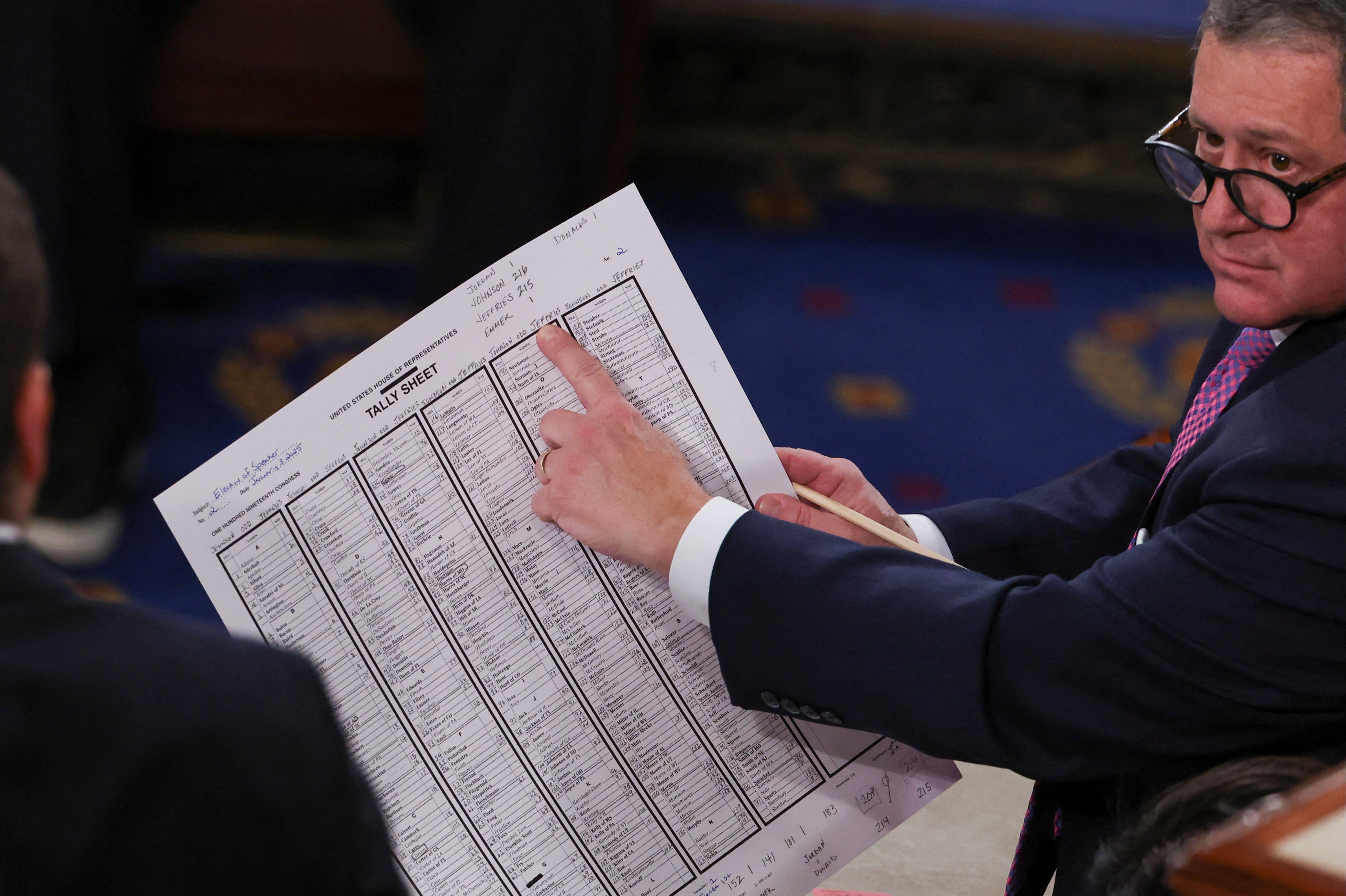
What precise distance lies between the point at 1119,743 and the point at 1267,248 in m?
0.31

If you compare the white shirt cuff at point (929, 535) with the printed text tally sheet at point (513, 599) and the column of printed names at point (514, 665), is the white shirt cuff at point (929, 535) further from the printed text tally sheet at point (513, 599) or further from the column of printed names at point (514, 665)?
the column of printed names at point (514, 665)

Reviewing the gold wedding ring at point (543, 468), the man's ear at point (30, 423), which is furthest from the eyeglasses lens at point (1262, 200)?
the man's ear at point (30, 423)

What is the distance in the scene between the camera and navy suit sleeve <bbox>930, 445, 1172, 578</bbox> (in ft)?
3.59

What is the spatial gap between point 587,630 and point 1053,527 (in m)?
0.41

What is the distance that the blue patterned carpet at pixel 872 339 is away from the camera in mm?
2307

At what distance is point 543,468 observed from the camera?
34.7 inches

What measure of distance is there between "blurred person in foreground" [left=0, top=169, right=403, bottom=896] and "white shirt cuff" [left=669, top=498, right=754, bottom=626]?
11.3 inches

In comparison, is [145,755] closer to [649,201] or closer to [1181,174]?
[1181,174]

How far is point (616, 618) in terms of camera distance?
90 centimetres

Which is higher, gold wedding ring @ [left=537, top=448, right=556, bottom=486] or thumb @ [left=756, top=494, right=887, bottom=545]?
gold wedding ring @ [left=537, top=448, right=556, bottom=486]

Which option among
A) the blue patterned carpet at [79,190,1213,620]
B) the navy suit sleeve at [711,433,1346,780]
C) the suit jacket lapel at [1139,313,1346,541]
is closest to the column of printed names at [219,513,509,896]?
the navy suit sleeve at [711,433,1346,780]

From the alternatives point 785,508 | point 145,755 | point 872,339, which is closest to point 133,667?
point 145,755

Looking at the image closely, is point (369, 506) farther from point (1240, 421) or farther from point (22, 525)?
point (1240, 421)

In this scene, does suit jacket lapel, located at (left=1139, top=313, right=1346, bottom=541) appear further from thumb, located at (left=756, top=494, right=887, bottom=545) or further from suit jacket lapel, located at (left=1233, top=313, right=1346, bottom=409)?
thumb, located at (left=756, top=494, right=887, bottom=545)
